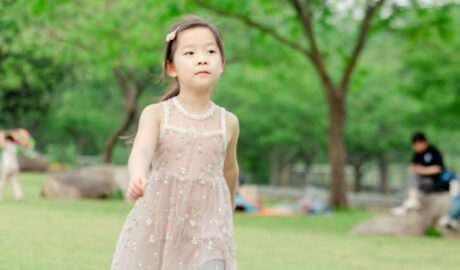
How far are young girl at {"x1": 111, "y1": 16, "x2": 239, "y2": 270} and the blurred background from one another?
20.7 inches

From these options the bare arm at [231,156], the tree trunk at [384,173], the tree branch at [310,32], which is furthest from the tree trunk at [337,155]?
the tree trunk at [384,173]

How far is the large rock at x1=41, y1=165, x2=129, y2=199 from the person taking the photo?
56.4ft

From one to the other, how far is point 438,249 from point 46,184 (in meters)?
11.3

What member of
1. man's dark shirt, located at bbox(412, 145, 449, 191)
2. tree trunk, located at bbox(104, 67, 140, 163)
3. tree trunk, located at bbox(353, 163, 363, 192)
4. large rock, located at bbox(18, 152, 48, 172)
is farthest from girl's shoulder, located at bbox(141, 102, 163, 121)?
large rock, located at bbox(18, 152, 48, 172)

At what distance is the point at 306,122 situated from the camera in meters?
30.6

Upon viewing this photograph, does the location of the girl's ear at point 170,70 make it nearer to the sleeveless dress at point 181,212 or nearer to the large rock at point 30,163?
the sleeveless dress at point 181,212

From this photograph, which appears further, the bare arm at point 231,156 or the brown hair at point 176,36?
the bare arm at point 231,156

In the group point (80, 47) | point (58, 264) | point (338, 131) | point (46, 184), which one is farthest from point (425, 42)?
point (58, 264)

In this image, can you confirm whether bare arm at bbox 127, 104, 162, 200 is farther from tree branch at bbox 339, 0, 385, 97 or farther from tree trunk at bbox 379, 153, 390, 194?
→ tree trunk at bbox 379, 153, 390, 194

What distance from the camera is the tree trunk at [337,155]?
17484 mm

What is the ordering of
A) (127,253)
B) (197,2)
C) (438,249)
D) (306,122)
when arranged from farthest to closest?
(306,122) → (197,2) → (438,249) → (127,253)

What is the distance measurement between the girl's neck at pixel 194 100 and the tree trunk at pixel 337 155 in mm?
14266

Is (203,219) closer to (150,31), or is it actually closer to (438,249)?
(438,249)

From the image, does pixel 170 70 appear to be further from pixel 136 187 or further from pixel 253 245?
pixel 253 245
